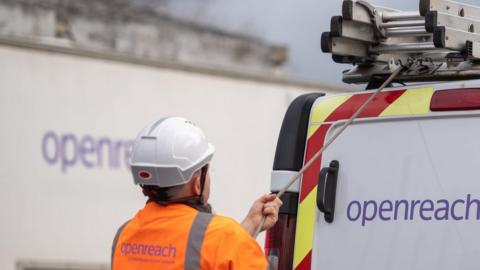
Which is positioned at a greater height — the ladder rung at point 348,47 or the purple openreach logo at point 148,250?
the ladder rung at point 348,47

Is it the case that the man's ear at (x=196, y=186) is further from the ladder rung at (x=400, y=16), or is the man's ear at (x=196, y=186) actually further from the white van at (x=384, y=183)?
the ladder rung at (x=400, y=16)

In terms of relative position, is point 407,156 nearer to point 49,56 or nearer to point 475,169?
point 475,169

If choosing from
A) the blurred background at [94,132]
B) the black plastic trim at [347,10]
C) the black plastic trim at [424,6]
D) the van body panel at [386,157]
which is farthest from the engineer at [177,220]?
→ the blurred background at [94,132]

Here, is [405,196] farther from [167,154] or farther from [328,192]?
[167,154]

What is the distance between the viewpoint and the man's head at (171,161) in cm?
400

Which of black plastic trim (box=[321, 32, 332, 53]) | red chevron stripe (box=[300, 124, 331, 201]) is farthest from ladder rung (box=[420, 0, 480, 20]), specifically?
red chevron stripe (box=[300, 124, 331, 201])

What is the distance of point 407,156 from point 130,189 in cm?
1078

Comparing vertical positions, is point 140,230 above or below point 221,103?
above

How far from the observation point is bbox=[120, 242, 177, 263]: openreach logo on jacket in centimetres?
395

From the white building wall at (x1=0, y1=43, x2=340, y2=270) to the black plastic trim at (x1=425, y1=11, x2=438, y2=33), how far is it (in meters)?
8.89

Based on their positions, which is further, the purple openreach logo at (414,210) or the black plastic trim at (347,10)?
the black plastic trim at (347,10)

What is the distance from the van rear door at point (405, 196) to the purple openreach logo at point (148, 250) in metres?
0.83

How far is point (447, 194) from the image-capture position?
4223 mm

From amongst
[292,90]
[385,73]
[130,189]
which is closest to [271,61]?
[292,90]
